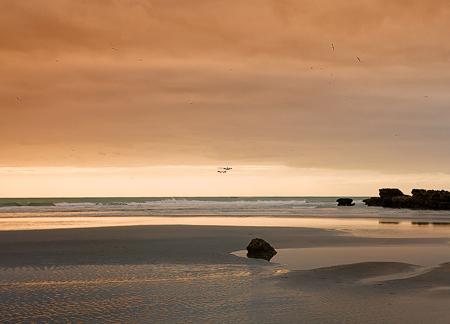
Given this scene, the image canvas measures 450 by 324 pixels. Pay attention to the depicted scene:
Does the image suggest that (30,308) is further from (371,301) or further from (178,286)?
(371,301)

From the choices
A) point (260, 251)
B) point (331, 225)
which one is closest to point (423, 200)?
point (331, 225)

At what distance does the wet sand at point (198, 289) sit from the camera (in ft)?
42.3

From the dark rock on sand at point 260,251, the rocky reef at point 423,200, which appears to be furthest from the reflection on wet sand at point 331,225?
the rocky reef at point 423,200

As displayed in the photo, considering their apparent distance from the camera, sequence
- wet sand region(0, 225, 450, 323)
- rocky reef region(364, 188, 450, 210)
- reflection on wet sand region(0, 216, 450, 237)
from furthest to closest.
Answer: rocky reef region(364, 188, 450, 210), reflection on wet sand region(0, 216, 450, 237), wet sand region(0, 225, 450, 323)

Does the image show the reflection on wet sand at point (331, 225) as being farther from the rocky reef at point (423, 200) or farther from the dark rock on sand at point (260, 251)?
the rocky reef at point (423, 200)

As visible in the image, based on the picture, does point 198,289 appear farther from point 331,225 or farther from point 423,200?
point 423,200

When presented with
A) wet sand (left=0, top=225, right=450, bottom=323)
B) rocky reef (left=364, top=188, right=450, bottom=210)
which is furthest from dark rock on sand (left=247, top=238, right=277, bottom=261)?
rocky reef (left=364, top=188, right=450, bottom=210)

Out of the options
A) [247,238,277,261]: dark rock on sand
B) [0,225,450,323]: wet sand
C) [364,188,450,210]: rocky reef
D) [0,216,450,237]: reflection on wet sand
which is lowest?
[0,225,450,323]: wet sand

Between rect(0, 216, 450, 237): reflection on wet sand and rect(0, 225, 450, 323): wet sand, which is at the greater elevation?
rect(0, 216, 450, 237): reflection on wet sand

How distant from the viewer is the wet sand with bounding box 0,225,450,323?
12905mm

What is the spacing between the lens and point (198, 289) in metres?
16.2

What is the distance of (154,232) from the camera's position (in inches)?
1489

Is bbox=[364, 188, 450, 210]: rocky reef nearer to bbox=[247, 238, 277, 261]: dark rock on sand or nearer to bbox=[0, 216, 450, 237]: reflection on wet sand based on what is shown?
bbox=[0, 216, 450, 237]: reflection on wet sand

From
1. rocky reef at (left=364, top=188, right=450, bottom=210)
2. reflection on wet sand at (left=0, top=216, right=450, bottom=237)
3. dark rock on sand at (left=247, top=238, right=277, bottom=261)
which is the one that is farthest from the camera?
rocky reef at (left=364, top=188, right=450, bottom=210)
